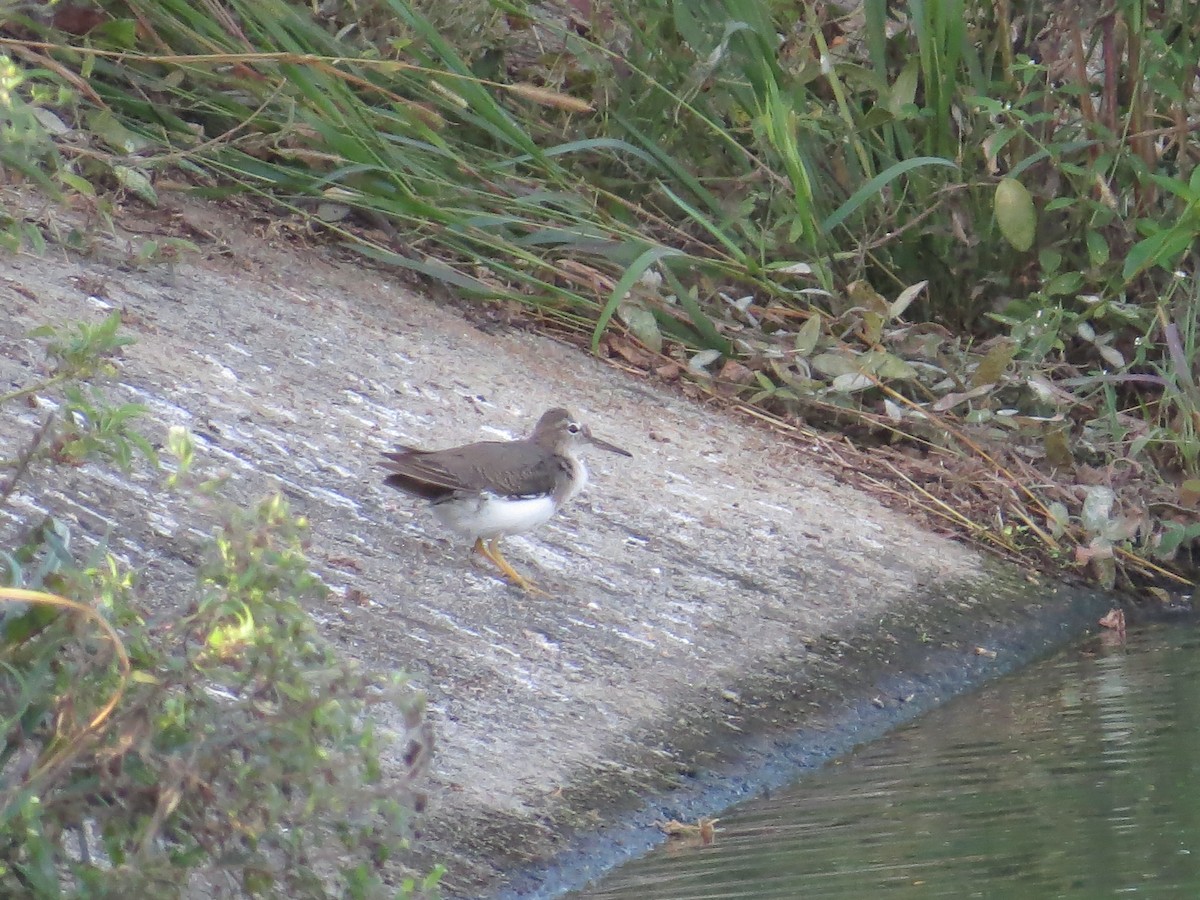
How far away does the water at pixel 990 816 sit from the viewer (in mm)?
4168

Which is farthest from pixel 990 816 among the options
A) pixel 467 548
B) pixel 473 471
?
pixel 467 548

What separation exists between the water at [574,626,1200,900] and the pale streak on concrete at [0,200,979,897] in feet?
1.53

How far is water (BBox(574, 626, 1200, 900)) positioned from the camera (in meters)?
4.17

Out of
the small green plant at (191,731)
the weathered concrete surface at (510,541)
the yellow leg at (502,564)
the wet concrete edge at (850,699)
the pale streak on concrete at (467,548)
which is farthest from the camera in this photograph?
the yellow leg at (502,564)

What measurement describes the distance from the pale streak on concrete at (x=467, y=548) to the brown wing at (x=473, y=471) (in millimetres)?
261

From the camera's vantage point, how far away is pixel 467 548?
6.46 m

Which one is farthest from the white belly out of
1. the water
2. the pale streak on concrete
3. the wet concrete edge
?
the water

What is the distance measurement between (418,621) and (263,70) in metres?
3.39

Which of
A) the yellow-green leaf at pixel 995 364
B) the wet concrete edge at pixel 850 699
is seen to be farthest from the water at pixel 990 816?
the yellow-green leaf at pixel 995 364

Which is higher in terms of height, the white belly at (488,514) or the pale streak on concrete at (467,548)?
the white belly at (488,514)

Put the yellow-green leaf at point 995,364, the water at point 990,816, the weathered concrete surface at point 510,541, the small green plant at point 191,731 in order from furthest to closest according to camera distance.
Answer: the yellow-green leaf at point 995,364, the weathered concrete surface at point 510,541, the water at point 990,816, the small green plant at point 191,731


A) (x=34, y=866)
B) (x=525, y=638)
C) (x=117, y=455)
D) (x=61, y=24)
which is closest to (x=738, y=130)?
(x=61, y=24)

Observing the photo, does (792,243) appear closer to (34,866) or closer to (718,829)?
(718,829)

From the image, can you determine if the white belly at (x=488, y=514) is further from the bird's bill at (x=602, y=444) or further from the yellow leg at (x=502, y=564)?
the bird's bill at (x=602, y=444)
